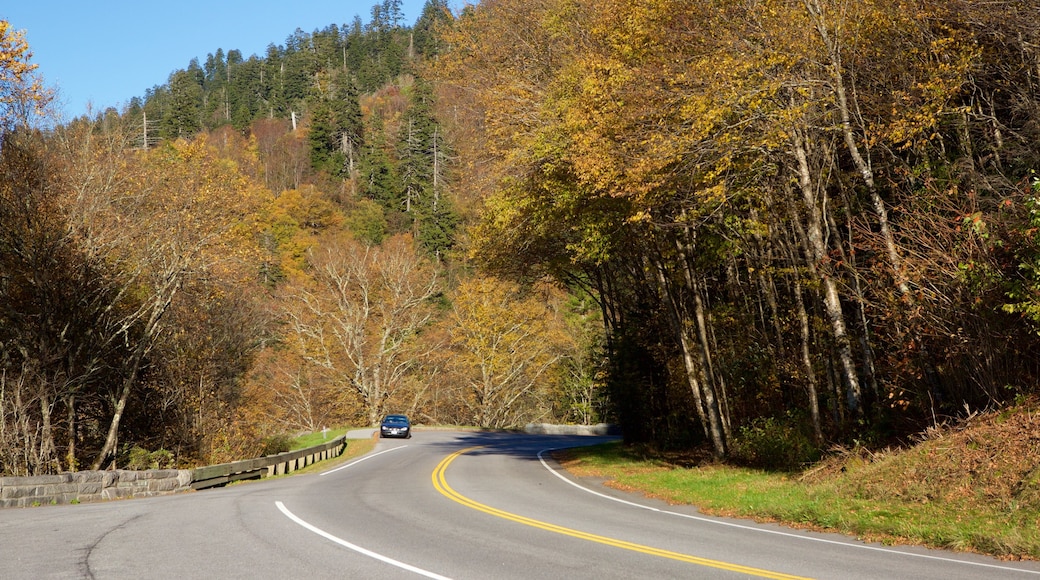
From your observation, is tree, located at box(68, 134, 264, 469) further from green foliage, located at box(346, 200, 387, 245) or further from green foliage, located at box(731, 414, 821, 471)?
green foliage, located at box(346, 200, 387, 245)

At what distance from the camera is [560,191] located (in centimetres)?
2077

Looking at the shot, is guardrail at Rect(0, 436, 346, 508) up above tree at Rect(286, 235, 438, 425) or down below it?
below

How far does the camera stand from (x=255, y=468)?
24344 mm

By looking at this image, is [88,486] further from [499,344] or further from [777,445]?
[499,344]

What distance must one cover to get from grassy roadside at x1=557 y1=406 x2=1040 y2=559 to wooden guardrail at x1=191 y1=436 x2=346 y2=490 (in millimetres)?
12366

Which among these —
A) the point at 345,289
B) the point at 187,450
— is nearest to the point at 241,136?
the point at 345,289

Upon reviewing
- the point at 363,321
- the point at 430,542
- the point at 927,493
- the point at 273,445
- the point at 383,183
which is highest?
the point at 383,183

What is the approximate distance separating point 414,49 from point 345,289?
109 m

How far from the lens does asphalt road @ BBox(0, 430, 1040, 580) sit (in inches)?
347

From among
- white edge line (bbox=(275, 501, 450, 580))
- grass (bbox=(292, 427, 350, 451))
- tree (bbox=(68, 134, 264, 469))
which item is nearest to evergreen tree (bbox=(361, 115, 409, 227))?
grass (bbox=(292, 427, 350, 451))

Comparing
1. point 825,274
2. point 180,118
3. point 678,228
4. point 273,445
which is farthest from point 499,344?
point 180,118

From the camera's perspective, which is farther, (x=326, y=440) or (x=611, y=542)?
(x=326, y=440)

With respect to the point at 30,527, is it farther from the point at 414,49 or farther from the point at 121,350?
the point at 414,49

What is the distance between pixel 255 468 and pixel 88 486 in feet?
22.7
